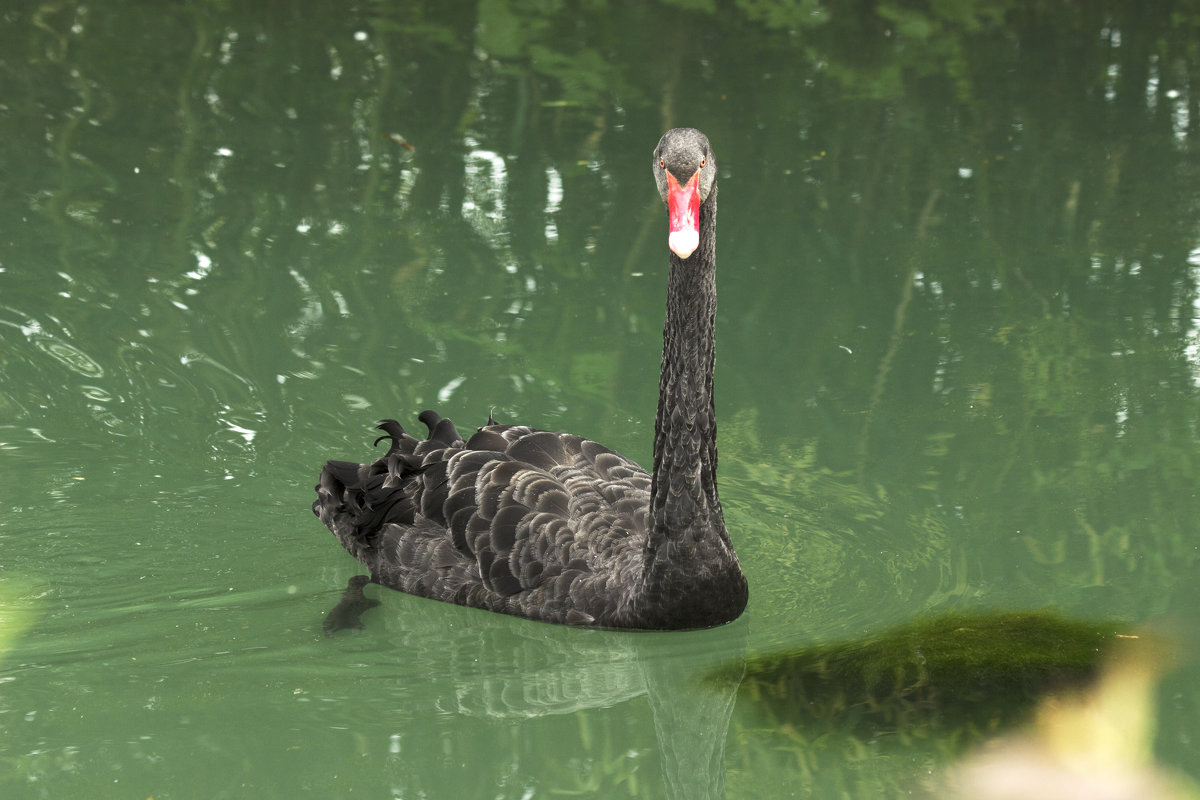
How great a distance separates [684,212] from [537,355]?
260 cm

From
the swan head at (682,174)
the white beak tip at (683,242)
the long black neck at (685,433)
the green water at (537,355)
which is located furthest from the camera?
the long black neck at (685,433)

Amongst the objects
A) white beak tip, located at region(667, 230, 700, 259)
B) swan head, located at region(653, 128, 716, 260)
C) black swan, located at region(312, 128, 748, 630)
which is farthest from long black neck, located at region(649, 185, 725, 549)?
white beak tip, located at region(667, 230, 700, 259)

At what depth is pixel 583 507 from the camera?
15.8 feet

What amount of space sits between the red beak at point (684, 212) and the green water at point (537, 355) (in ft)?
4.42

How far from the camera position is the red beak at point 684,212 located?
151 inches

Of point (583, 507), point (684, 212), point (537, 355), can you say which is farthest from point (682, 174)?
point (537, 355)

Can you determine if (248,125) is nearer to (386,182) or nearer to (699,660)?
(386,182)

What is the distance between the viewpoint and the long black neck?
4.35 m

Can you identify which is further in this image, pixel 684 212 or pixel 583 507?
pixel 583 507

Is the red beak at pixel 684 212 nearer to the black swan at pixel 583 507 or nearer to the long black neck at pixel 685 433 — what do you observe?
the black swan at pixel 583 507

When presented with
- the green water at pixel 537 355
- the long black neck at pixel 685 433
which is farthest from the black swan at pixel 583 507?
the green water at pixel 537 355

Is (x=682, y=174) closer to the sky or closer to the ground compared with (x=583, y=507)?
closer to the sky

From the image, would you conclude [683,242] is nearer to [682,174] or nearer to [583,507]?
[682,174]

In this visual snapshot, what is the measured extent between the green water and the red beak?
135 cm
